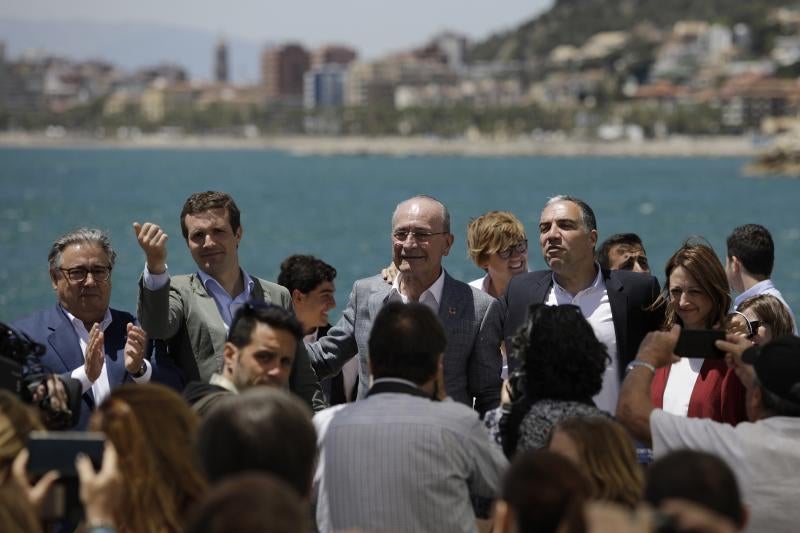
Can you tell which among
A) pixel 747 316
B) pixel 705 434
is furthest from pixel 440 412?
pixel 747 316

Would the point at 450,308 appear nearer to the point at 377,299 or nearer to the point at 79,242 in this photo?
the point at 377,299

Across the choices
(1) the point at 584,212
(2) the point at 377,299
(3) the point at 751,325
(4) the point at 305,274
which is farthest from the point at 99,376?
(3) the point at 751,325

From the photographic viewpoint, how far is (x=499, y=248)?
265 inches

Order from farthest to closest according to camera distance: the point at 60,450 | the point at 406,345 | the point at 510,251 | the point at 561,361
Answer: the point at 510,251 → the point at 561,361 → the point at 406,345 → the point at 60,450

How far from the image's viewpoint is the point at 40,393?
432cm

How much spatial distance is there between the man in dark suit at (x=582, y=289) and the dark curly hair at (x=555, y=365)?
1277 mm

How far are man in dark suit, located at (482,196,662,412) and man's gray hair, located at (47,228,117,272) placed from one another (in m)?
1.53

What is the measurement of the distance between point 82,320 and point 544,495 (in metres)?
2.99

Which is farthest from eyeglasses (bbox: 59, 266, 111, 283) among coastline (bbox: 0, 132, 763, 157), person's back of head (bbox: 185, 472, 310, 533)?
coastline (bbox: 0, 132, 763, 157)

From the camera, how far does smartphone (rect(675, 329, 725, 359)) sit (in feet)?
14.5

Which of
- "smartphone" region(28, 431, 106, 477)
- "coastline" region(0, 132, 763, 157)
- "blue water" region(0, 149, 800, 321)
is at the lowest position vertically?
"coastline" region(0, 132, 763, 157)

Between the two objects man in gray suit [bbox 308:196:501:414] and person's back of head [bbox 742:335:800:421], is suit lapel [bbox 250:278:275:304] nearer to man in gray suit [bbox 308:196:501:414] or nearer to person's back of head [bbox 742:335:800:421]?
man in gray suit [bbox 308:196:501:414]

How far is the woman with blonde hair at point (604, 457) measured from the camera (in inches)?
141

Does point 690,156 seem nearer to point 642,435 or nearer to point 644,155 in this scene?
point 644,155
